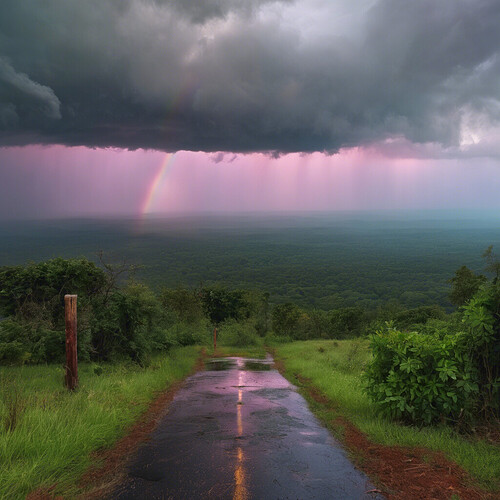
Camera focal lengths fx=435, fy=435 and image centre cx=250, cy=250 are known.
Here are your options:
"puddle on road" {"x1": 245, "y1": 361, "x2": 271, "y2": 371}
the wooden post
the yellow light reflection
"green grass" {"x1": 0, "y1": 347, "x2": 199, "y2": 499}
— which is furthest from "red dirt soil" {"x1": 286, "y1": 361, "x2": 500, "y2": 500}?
"puddle on road" {"x1": 245, "y1": 361, "x2": 271, "y2": 371}

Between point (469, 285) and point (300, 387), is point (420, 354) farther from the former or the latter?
point (469, 285)

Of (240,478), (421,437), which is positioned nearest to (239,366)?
(421,437)

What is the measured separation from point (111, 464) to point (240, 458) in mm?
2112

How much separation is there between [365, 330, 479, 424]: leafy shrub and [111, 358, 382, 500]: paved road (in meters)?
1.72

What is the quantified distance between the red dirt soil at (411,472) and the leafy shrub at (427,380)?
4.01 ft

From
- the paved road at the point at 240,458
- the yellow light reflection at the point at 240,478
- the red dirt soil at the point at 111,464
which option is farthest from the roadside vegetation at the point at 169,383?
the yellow light reflection at the point at 240,478

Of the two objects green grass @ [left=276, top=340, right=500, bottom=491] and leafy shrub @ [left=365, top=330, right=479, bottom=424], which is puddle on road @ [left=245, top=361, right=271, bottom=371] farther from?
leafy shrub @ [left=365, top=330, right=479, bottom=424]

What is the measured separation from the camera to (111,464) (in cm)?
712

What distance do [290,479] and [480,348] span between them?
5001mm

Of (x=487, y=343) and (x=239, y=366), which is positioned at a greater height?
(x=487, y=343)

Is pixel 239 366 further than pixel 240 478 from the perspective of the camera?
Yes

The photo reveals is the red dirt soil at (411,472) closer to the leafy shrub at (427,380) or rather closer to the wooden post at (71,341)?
the leafy shrub at (427,380)

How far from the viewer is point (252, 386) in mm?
15008

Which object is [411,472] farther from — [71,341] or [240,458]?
[71,341]
